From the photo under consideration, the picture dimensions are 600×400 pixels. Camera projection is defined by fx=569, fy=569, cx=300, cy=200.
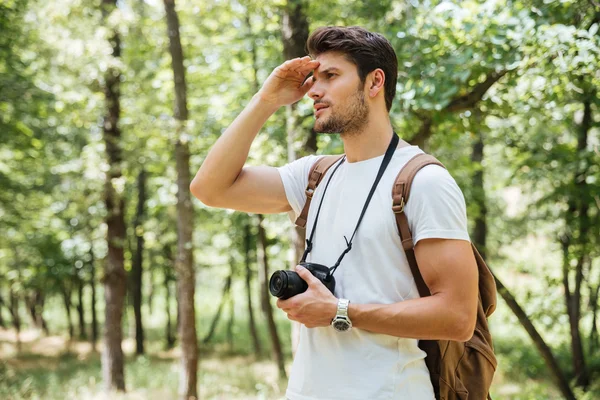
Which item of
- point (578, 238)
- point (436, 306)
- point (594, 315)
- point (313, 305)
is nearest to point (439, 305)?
point (436, 306)

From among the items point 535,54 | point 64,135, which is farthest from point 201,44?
point 535,54

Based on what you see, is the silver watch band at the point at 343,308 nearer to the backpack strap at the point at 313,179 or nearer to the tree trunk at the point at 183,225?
the backpack strap at the point at 313,179

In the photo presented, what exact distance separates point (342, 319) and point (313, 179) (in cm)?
68

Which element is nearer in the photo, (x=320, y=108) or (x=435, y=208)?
(x=435, y=208)

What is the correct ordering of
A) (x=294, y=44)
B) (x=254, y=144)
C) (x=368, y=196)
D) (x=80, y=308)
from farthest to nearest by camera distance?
(x=80, y=308), (x=254, y=144), (x=294, y=44), (x=368, y=196)

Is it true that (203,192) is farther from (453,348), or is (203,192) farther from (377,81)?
(453,348)

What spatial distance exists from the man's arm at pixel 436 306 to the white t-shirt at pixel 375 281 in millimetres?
58

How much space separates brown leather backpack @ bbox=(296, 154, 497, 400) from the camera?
189 centimetres

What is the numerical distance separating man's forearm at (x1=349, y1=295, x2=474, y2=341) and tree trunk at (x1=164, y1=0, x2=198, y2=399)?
6006 mm

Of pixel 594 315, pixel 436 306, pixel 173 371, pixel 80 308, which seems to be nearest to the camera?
pixel 436 306

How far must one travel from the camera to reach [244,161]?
2.39 m

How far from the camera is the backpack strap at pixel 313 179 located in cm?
230

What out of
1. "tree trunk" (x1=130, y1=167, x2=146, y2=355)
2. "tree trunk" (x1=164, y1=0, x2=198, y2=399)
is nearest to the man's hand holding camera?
"tree trunk" (x1=164, y1=0, x2=198, y2=399)

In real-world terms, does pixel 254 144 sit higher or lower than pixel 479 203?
higher
